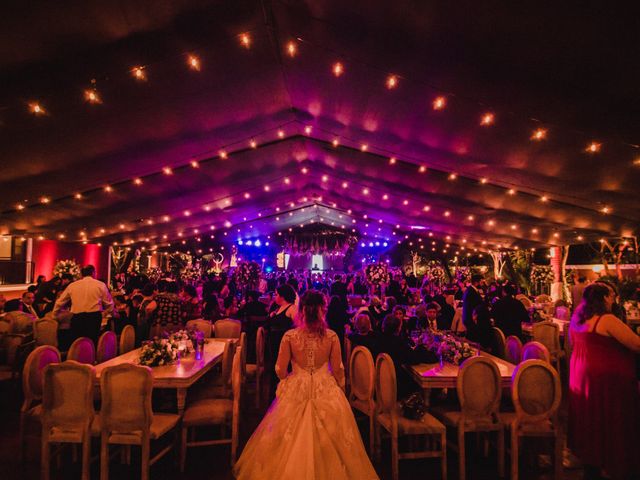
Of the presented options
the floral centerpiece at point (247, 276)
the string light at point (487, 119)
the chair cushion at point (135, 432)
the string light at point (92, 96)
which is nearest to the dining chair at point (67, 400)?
the chair cushion at point (135, 432)

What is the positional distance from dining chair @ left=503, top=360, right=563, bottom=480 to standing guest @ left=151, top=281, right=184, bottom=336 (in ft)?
14.8

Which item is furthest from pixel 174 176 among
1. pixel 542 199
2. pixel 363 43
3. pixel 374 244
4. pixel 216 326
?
pixel 374 244

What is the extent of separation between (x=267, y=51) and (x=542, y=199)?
650cm

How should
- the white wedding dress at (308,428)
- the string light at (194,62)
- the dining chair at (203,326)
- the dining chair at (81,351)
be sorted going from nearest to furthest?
the white wedding dress at (308,428) → the dining chair at (81,351) → the string light at (194,62) → the dining chair at (203,326)

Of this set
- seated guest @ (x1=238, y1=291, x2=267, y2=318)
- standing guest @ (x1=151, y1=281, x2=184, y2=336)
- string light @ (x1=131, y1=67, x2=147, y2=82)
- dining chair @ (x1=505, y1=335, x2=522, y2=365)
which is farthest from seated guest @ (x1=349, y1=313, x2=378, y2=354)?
string light @ (x1=131, y1=67, x2=147, y2=82)

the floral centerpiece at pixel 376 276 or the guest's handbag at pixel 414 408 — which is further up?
the floral centerpiece at pixel 376 276

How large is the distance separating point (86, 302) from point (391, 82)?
495 centimetres

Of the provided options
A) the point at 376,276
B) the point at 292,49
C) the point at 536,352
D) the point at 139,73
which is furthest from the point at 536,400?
the point at 376,276

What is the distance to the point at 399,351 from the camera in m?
3.96

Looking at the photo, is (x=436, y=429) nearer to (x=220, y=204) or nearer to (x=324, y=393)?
(x=324, y=393)

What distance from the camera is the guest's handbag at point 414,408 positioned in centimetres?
342

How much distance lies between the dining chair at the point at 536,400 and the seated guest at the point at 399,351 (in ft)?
3.12

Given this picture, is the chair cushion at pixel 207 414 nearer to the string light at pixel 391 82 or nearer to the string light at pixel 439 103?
the string light at pixel 391 82

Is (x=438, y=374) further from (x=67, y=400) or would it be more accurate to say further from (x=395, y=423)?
(x=67, y=400)
